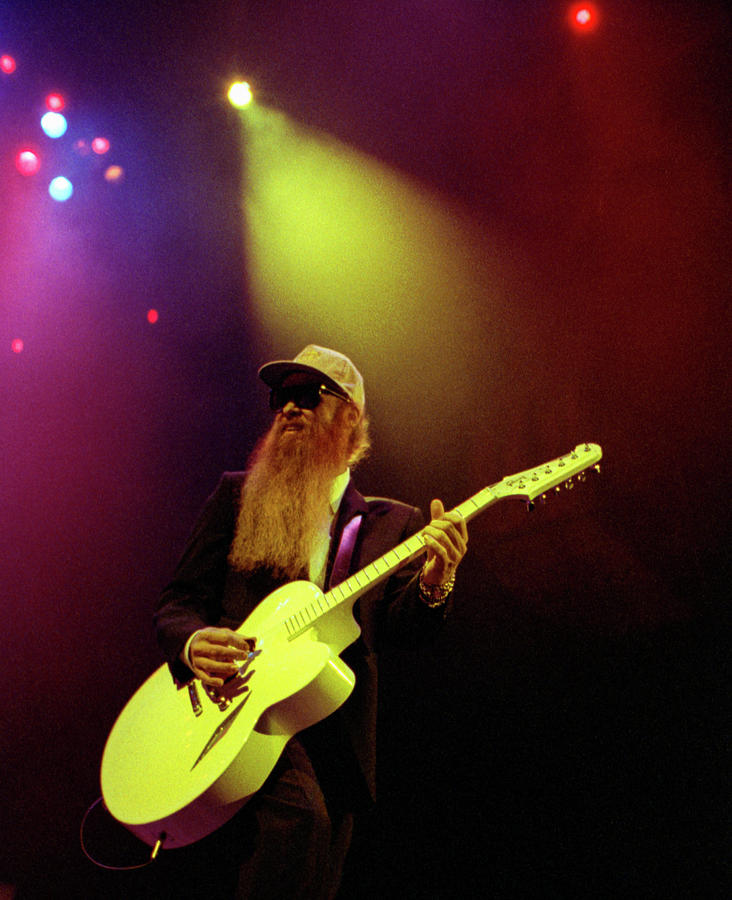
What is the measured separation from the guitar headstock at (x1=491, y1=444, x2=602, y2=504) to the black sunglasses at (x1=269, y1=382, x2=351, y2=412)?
92 cm

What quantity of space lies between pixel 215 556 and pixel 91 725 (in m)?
1.02

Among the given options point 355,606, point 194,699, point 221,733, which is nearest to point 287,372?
point 355,606

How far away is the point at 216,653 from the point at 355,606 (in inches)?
20.0

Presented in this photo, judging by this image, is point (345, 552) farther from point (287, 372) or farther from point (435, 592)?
point (287, 372)

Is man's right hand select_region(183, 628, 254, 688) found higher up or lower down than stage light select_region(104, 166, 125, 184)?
lower down

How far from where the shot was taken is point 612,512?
7.85 feet

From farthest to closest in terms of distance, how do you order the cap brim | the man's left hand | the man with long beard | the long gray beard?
1. the cap brim
2. the long gray beard
3. the man's left hand
4. the man with long beard

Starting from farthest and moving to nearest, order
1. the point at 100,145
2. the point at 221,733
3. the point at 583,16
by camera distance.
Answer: the point at 100,145 < the point at 583,16 < the point at 221,733

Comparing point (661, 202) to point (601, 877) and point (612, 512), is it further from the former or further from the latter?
point (601, 877)

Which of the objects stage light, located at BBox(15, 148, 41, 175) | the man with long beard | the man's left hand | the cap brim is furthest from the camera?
stage light, located at BBox(15, 148, 41, 175)

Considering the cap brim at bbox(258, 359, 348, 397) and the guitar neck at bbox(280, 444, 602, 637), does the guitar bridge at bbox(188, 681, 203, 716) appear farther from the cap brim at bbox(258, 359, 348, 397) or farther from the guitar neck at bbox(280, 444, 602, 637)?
the cap brim at bbox(258, 359, 348, 397)

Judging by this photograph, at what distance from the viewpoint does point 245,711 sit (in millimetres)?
1670

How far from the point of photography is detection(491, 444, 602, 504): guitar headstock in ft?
6.34

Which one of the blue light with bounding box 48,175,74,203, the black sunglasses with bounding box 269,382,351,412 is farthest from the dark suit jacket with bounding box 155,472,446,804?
the blue light with bounding box 48,175,74,203
